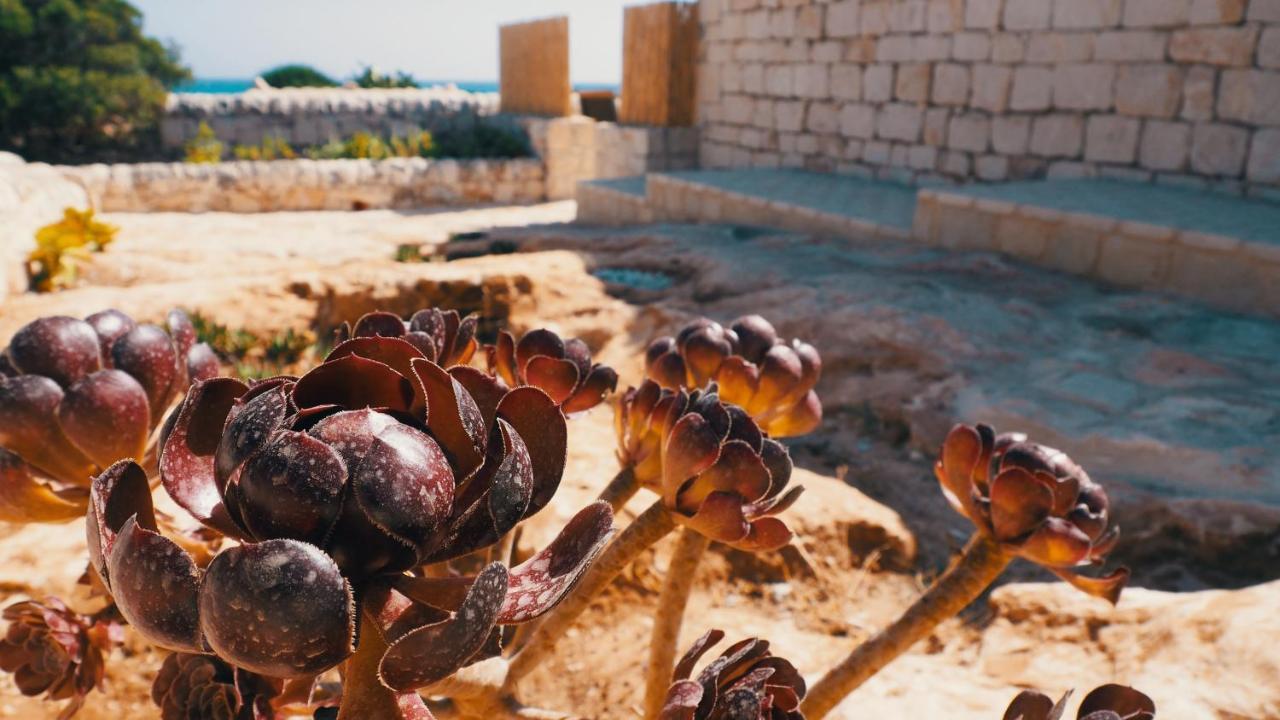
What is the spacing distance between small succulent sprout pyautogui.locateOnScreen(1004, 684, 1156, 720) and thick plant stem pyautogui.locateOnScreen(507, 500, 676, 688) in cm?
39

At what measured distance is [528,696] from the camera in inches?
81.6

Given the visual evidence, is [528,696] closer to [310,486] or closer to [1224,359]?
[310,486]

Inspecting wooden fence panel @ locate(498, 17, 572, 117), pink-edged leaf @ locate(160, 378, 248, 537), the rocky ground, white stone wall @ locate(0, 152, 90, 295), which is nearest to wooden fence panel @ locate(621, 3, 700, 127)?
wooden fence panel @ locate(498, 17, 572, 117)

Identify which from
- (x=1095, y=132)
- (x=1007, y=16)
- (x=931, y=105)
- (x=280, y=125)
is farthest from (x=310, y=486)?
(x=280, y=125)

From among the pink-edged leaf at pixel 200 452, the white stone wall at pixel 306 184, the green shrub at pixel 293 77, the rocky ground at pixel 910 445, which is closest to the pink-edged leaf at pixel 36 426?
the pink-edged leaf at pixel 200 452

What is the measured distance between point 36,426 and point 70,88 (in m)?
17.1

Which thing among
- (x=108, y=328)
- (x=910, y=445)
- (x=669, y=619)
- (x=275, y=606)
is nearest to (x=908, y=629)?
(x=669, y=619)

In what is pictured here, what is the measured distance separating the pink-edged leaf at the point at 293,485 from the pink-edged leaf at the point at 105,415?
1.52 feet

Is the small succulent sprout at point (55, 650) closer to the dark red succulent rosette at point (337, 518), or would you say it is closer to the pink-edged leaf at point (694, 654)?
the dark red succulent rosette at point (337, 518)

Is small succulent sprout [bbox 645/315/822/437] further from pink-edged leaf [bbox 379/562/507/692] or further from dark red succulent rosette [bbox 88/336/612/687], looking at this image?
pink-edged leaf [bbox 379/562/507/692]

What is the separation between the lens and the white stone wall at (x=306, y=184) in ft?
42.1

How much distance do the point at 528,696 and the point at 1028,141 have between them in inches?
283

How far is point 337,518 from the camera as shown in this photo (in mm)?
562

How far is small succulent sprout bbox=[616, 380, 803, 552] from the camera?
862 millimetres
